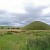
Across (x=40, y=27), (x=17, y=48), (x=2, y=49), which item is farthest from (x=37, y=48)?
(x=40, y=27)

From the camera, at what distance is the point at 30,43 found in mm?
23641

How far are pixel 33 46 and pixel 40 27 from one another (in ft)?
134

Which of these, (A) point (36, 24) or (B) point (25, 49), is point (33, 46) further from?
(A) point (36, 24)

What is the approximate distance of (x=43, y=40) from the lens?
23.8m

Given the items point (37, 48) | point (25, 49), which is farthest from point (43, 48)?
point (25, 49)

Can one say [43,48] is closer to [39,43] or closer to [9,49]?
[39,43]

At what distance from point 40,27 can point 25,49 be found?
41.1 meters

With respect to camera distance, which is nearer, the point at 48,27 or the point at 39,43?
the point at 39,43

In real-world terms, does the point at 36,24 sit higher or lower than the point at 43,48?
higher

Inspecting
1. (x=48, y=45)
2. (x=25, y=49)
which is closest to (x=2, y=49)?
(x=25, y=49)

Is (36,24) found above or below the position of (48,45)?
above

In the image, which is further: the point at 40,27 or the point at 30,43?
the point at 40,27

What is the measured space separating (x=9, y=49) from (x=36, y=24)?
43020mm

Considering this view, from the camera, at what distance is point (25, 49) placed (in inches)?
917
